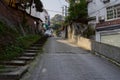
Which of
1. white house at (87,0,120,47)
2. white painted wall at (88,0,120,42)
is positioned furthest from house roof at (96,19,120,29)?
white painted wall at (88,0,120,42)

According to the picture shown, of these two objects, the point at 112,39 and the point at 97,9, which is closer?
the point at 112,39

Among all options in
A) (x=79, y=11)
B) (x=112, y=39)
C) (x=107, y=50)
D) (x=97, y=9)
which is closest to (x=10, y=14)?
(x=112, y=39)

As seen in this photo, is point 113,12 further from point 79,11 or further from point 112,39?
point 79,11

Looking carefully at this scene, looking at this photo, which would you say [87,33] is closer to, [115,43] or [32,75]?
[115,43]

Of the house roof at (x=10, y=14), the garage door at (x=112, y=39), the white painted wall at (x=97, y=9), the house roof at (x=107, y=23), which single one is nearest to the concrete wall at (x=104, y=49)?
the garage door at (x=112, y=39)

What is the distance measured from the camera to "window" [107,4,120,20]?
3522 cm

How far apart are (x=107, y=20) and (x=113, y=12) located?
62.8 inches

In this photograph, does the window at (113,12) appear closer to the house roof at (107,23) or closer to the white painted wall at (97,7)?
the white painted wall at (97,7)

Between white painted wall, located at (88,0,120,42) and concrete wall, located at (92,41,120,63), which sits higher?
white painted wall, located at (88,0,120,42)

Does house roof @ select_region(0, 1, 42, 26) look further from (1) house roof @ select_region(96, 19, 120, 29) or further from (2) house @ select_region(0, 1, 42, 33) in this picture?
(1) house roof @ select_region(96, 19, 120, 29)

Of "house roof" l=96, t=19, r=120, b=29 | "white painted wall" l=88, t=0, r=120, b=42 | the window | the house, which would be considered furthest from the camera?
"white painted wall" l=88, t=0, r=120, b=42

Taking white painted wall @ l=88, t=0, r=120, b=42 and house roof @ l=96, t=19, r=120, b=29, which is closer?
house roof @ l=96, t=19, r=120, b=29

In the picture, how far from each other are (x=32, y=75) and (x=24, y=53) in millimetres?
7677

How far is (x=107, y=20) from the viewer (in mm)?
37062
